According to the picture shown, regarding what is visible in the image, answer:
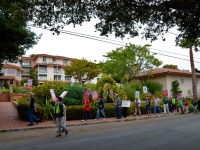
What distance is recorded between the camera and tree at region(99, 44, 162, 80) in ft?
103

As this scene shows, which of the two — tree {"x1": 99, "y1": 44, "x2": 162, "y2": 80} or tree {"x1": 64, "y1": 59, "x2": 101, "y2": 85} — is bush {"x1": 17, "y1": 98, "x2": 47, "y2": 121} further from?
tree {"x1": 64, "y1": 59, "x2": 101, "y2": 85}

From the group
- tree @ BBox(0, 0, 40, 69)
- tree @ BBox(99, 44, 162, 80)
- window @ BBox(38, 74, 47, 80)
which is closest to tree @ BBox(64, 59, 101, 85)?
tree @ BBox(99, 44, 162, 80)

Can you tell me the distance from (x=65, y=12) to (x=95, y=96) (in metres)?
10.9

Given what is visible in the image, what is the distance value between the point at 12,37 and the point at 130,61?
71.0 feet

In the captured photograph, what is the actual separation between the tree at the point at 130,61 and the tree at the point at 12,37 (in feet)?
63.8

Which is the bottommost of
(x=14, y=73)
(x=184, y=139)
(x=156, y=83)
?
(x=184, y=139)

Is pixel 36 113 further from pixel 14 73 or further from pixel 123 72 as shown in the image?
pixel 14 73

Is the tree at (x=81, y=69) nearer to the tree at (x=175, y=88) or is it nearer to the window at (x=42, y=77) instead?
the window at (x=42, y=77)

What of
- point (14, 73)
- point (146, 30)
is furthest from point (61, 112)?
point (14, 73)

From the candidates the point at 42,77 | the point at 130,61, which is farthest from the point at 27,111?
the point at 42,77

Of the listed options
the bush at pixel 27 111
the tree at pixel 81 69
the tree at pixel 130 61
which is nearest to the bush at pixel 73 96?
the bush at pixel 27 111

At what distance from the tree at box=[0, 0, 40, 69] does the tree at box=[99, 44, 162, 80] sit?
19.4m

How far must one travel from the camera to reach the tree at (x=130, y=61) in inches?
1230

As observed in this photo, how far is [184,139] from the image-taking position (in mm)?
8094
